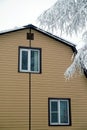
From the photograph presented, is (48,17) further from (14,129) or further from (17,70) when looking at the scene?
(14,129)

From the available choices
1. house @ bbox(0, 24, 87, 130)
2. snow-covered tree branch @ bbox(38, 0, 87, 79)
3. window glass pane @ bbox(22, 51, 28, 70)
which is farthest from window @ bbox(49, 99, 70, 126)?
snow-covered tree branch @ bbox(38, 0, 87, 79)

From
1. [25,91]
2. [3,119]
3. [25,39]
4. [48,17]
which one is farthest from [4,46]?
A: [48,17]

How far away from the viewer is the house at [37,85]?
17031mm

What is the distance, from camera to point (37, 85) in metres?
17.7

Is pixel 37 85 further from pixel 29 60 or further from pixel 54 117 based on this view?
pixel 54 117

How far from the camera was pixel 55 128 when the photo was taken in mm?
17516

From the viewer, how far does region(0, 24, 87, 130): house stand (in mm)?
17031

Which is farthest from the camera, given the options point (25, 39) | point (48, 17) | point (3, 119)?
point (25, 39)

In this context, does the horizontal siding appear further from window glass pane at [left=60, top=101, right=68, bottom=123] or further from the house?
window glass pane at [left=60, top=101, right=68, bottom=123]

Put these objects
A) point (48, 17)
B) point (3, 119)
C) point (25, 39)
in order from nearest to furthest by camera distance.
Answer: point (48, 17) → point (3, 119) → point (25, 39)

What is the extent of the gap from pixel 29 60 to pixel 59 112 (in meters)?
3.22

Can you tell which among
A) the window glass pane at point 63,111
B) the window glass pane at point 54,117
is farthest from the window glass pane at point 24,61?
the window glass pane at point 54,117

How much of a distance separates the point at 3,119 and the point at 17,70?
2.68 m

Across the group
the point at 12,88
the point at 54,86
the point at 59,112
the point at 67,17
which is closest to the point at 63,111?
the point at 59,112
